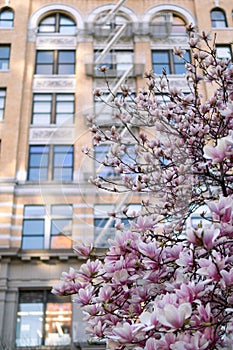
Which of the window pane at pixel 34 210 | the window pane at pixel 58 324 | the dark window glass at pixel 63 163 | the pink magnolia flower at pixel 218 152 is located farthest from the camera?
the dark window glass at pixel 63 163

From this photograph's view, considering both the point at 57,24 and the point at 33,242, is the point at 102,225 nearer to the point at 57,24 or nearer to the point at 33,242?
the point at 33,242

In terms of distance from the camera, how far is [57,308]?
57.7ft

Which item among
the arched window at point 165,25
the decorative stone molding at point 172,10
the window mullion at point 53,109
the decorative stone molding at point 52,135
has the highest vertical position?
the decorative stone molding at point 172,10

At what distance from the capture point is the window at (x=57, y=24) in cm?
2348

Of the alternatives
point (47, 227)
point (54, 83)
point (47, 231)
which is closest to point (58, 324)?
point (47, 231)

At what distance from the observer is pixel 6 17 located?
2353cm

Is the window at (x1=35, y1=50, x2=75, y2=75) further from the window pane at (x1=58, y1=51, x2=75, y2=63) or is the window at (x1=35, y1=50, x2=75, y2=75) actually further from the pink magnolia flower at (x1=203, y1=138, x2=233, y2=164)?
the pink magnolia flower at (x1=203, y1=138, x2=233, y2=164)

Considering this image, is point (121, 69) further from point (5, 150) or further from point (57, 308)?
point (57, 308)

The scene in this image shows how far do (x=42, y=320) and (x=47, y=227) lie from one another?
3.95 m

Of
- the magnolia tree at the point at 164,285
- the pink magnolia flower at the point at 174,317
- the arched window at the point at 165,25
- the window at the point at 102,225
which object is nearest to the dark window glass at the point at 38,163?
the window at the point at 102,225

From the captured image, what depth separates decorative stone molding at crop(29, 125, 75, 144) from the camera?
20.1 meters

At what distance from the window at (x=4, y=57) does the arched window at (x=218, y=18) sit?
1133 cm

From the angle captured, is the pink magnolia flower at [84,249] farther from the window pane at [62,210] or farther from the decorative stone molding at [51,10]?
the decorative stone molding at [51,10]

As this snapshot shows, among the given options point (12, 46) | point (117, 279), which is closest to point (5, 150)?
point (12, 46)
